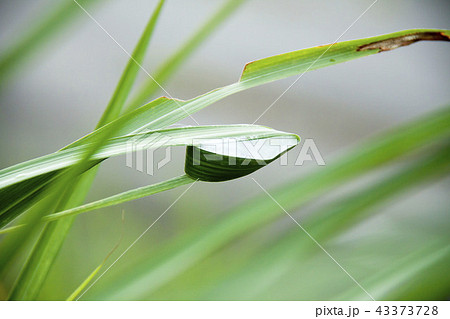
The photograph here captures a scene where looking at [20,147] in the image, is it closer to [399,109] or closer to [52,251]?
[52,251]

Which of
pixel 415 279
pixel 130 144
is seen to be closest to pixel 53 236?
pixel 130 144

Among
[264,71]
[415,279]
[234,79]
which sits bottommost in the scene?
[415,279]

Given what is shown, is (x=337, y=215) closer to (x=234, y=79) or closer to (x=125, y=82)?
(x=125, y=82)

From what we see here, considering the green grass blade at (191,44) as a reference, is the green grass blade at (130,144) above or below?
below

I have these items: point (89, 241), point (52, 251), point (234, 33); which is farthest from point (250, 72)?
point (234, 33)

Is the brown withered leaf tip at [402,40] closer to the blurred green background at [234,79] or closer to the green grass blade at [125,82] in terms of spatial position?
the green grass blade at [125,82]

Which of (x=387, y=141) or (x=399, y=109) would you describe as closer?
(x=387, y=141)

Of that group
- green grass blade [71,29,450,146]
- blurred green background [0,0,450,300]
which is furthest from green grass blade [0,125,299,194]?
blurred green background [0,0,450,300]

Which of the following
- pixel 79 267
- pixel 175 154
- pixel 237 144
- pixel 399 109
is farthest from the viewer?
pixel 399 109

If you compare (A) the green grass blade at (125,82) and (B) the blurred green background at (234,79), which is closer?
(A) the green grass blade at (125,82)

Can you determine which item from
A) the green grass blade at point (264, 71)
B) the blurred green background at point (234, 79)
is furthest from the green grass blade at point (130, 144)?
the blurred green background at point (234, 79)

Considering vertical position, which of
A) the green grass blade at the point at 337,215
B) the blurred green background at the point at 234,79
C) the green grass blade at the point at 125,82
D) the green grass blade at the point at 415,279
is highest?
the blurred green background at the point at 234,79
